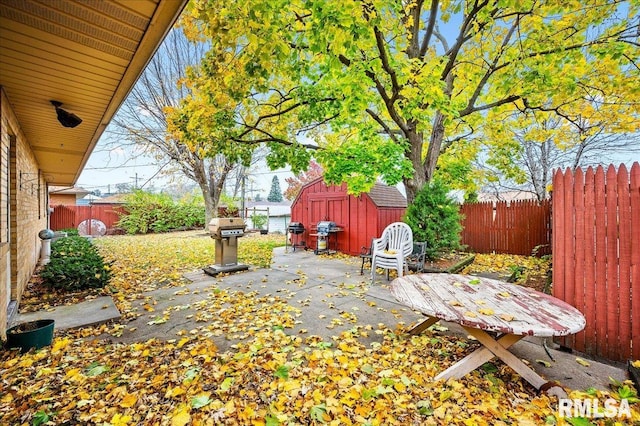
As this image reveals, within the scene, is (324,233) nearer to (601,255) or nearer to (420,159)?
(420,159)

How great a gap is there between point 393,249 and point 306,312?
269 centimetres

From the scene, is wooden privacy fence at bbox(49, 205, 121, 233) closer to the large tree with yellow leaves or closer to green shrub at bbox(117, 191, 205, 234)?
green shrub at bbox(117, 191, 205, 234)

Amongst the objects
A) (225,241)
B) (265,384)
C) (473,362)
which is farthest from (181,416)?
(225,241)

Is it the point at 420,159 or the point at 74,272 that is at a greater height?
the point at 420,159

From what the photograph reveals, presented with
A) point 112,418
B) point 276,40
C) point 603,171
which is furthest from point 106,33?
point 603,171

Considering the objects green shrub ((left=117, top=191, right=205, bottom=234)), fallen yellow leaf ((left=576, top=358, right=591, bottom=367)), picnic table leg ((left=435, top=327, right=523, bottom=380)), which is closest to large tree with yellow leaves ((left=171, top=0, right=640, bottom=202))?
picnic table leg ((left=435, top=327, right=523, bottom=380))

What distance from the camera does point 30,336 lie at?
2.54m

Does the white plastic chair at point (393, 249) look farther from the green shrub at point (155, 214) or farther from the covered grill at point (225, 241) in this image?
the green shrub at point (155, 214)

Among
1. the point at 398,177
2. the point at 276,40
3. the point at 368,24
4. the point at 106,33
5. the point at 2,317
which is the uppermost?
the point at 368,24

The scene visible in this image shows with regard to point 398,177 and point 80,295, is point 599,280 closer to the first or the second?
point 398,177

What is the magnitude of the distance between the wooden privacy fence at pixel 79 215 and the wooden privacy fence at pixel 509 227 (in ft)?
56.9

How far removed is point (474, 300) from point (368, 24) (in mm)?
3989

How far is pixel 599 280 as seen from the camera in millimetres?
2498

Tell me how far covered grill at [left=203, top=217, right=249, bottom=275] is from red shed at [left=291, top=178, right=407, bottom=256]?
3.61 metres
